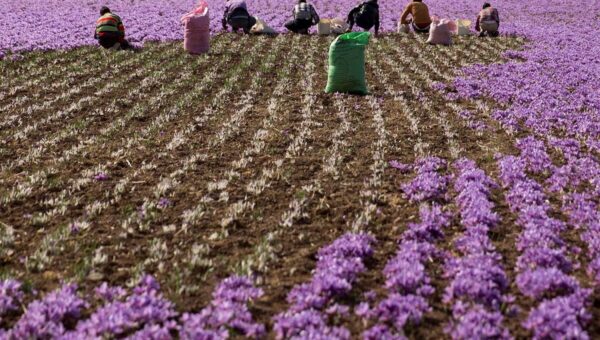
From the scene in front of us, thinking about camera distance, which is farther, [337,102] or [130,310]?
[337,102]

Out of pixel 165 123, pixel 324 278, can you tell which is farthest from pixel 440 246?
pixel 165 123

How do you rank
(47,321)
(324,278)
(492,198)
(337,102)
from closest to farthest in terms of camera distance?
(47,321) < (324,278) < (492,198) < (337,102)

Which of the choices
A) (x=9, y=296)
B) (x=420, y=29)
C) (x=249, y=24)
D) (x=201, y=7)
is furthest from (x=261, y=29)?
(x=9, y=296)

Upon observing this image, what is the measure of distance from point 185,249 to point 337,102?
905cm

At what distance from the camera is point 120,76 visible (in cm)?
1814

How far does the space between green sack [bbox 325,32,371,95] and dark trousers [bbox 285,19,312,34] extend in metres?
13.5

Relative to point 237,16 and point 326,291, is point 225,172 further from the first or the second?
point 237,16

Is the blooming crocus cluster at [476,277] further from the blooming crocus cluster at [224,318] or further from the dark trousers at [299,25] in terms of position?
the dark trousers at [299,25]

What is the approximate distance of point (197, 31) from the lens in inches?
866

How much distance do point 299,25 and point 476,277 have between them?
2479 centimetres

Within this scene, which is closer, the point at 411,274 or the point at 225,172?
the point at 411,274

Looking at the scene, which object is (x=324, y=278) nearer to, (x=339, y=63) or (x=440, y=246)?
(x=440, y=246)

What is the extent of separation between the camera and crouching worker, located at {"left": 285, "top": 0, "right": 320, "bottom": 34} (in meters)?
28.5

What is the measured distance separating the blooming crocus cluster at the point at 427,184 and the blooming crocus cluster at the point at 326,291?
1.87 metres
